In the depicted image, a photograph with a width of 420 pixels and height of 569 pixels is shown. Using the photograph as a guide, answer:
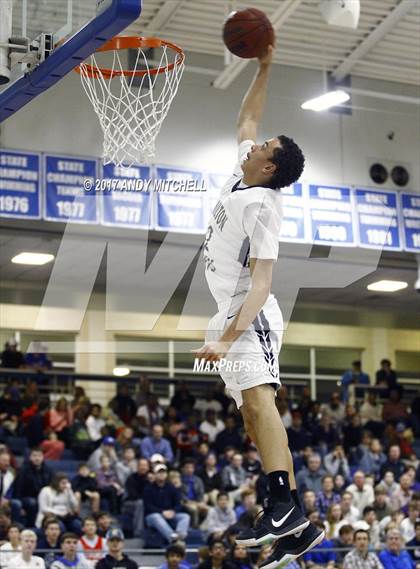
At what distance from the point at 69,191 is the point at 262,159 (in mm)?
9145

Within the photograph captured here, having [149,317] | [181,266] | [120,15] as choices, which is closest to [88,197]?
[181,266]

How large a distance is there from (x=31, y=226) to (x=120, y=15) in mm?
9106

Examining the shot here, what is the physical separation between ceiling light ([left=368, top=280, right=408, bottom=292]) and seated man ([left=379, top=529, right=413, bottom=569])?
568 cm

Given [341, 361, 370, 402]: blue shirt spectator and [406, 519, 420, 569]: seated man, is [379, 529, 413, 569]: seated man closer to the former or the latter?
[406, 519, 420, 569]: seated man

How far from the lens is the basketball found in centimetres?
574

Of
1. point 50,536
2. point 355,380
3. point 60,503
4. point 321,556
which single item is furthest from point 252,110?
point 355,380

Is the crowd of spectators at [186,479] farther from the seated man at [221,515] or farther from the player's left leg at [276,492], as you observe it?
the player's left leg at [276,492]

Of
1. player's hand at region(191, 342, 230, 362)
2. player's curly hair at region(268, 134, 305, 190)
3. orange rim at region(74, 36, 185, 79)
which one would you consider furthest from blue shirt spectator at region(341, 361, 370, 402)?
player's hand at region(191, 342, 230, 362)

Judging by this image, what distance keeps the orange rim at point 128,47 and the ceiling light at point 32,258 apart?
8.12m

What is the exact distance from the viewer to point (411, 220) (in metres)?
16.3

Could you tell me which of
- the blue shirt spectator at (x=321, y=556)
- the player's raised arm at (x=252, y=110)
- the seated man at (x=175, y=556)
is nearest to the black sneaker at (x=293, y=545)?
the player's raised arm at (x=252, y=110)

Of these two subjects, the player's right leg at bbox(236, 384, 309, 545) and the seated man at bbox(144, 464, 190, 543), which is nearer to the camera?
the player's right leg at bbox(236, 384, 309, 545)

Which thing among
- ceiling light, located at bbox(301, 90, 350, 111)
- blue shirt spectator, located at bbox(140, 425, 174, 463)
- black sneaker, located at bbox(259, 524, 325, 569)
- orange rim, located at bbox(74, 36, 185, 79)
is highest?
ceiling light, located at bbox(301, 90, 350, 111)

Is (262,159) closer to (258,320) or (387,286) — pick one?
(258,320)
